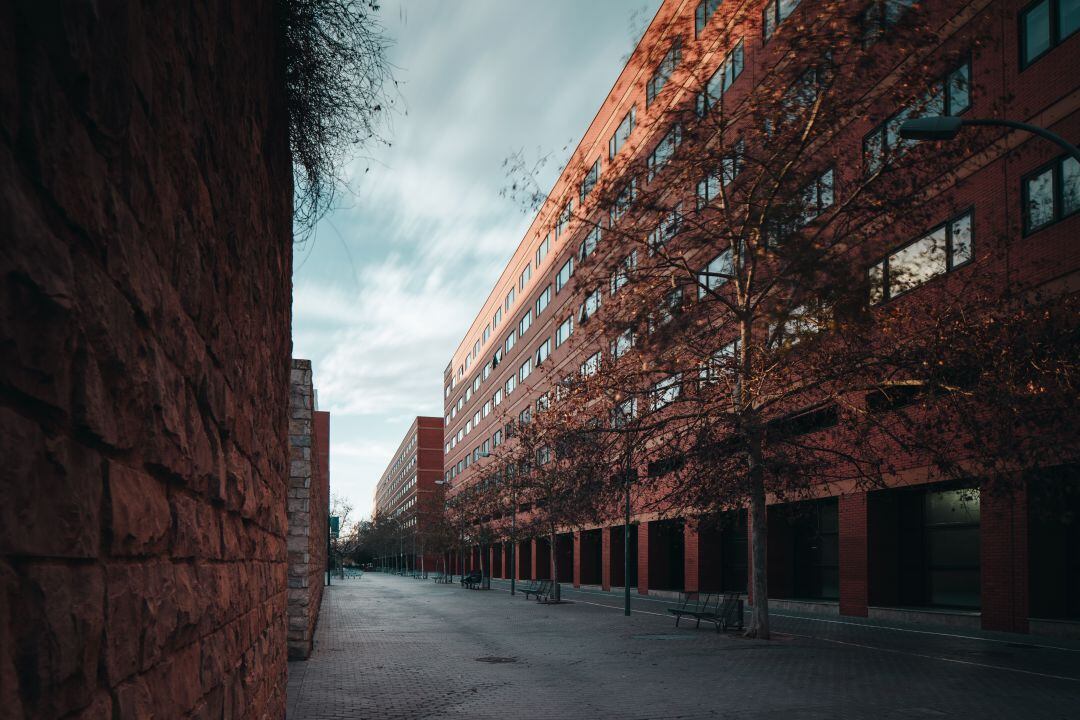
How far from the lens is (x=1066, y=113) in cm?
1934

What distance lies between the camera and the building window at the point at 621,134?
44625mm

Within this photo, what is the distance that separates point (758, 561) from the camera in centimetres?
2170

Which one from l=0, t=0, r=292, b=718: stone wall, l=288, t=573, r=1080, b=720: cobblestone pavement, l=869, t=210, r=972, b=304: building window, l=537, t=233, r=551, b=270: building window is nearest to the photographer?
l=0, t=0, r=292, b=718: stone wall

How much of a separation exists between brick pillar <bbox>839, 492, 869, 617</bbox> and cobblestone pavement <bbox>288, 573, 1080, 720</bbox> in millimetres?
1913

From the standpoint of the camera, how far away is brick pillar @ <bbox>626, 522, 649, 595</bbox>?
42.9 m

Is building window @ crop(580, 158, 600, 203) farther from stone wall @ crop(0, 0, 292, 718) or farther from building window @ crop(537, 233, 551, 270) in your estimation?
stone wall @ crop(0, 0, 292, 718)

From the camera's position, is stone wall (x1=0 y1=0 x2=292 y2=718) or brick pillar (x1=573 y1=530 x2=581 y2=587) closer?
stone wall (x1=0 y1=0 x2=292 y2=718)

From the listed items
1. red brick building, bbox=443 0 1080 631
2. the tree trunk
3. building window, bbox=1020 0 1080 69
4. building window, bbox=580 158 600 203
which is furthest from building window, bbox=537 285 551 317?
building window, bbox=1020 0 1080 69

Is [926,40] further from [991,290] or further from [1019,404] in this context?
[1019,404]

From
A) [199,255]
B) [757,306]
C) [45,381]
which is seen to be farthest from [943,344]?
[45,381]

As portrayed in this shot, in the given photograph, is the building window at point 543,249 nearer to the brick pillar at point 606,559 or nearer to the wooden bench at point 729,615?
the brick pillar at point 606,559

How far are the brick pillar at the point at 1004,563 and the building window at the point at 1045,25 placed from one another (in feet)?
31.4

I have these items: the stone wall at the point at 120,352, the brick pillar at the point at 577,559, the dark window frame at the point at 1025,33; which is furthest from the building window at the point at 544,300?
the stone wall at the point at 120,352

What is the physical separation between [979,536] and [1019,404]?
9431mm
